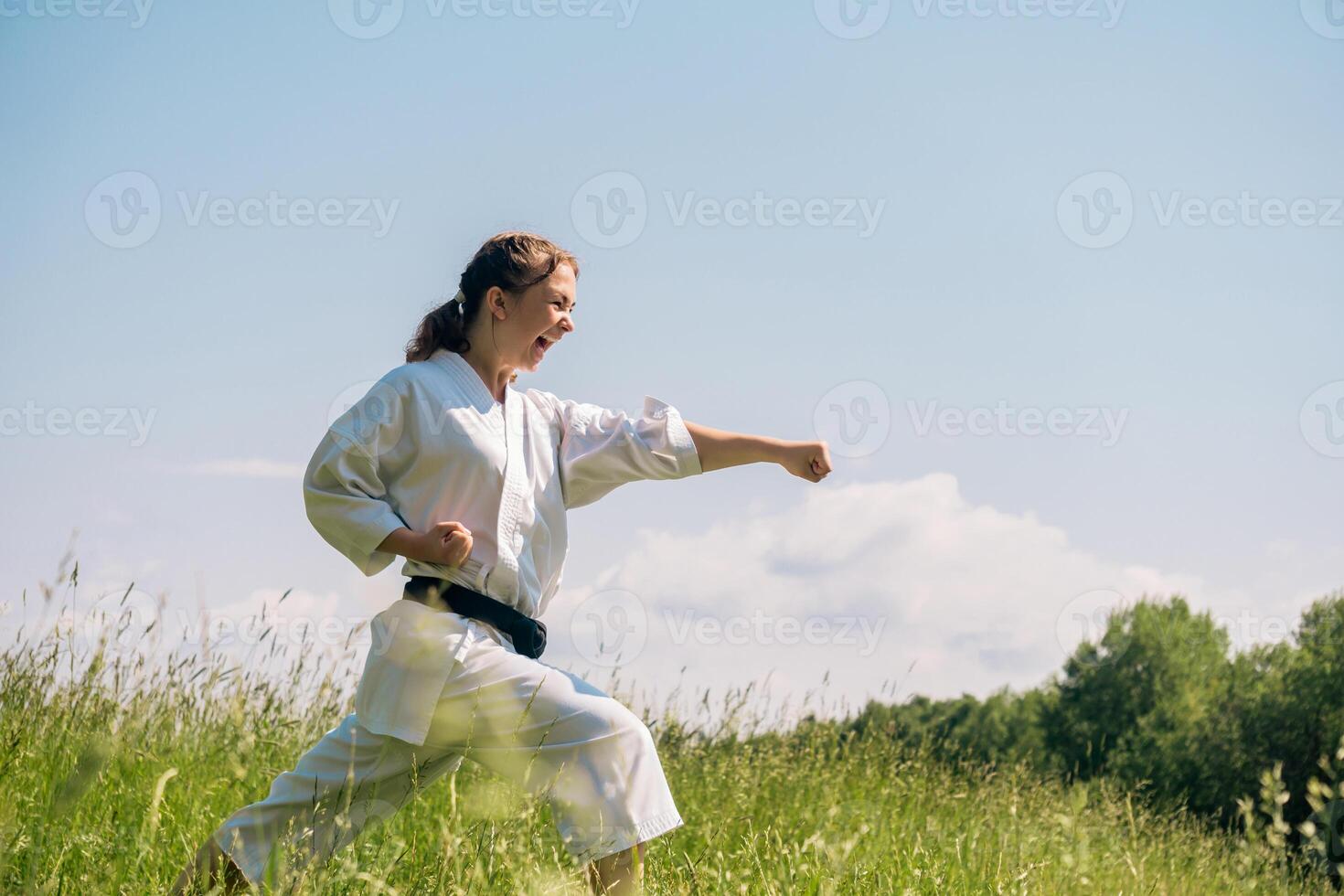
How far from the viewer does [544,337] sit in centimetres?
383

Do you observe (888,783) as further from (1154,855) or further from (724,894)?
(724,894)

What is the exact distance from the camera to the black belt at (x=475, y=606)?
3.36m

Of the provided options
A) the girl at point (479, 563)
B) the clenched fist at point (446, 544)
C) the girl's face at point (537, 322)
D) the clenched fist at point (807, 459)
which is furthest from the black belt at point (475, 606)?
the clenched fist at point (807, 459)

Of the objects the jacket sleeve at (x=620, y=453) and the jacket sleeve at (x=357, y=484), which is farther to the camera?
the jacket sleeve at (x=620, y=453)

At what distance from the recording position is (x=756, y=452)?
3.86 meters

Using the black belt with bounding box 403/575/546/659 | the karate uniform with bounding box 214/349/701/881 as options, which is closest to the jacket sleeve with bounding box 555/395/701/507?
the karate uniform with bounding box 214/349/701/881

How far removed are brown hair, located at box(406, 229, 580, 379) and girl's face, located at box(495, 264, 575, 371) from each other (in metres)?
0.04

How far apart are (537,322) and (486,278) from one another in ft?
0.77

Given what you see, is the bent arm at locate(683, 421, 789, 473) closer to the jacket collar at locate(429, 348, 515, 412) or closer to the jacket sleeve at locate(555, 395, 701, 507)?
the jacket sleeve at locate(555, 395, 701, 507)

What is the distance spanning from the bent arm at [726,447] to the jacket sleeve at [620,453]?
1.3 inches

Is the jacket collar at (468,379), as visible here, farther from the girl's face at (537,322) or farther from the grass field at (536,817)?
the grass field at (536,817)

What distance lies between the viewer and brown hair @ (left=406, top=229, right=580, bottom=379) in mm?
3758

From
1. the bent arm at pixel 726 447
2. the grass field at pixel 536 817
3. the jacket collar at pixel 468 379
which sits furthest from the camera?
the bent arm at pixel 726 447

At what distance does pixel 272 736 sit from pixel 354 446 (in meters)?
2.59
